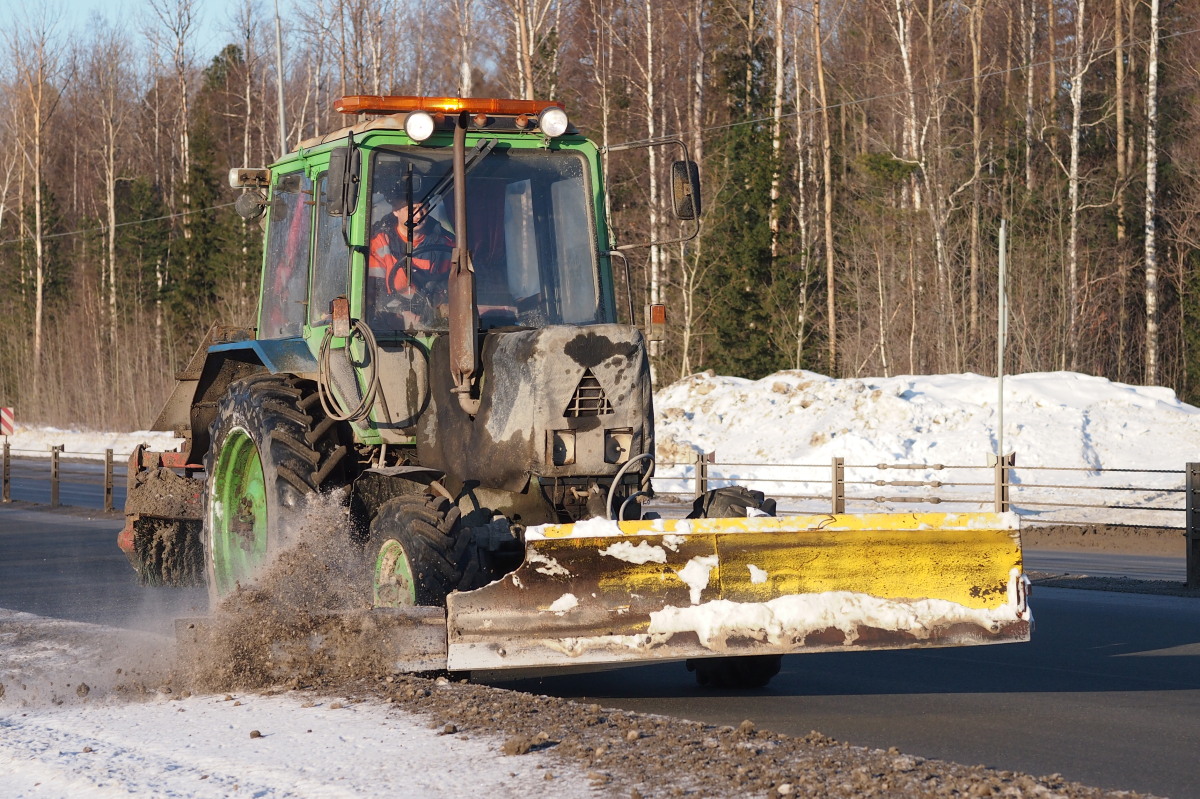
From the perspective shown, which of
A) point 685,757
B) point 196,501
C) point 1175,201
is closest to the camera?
point 685,757

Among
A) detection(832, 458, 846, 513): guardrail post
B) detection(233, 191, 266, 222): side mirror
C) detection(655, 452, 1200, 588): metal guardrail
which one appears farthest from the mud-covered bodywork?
detection(832, 458, 846, 513): guardrail post

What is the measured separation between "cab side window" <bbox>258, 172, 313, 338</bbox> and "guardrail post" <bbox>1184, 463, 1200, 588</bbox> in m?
8.77

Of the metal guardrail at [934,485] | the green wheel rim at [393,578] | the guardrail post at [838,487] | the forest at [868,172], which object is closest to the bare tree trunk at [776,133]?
the forest at [868,172]

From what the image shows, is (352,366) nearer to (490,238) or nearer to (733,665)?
(490,238)

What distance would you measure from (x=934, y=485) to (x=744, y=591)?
12377mm

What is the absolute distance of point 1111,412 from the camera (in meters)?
26.5

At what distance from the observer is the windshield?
333 inches

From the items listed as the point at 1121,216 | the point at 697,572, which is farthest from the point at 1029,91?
the point at 697,572

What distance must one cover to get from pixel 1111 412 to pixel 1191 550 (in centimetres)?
1284

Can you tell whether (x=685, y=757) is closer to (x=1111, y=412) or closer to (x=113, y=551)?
(x=113, y=551)

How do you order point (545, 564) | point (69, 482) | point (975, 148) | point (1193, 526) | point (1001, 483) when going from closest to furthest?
point (545, 564), point (1193, 526), point (1001, 483), point (69, 482), point (975, 148)

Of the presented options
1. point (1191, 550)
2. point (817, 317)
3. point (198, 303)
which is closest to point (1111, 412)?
point (1191, 550)

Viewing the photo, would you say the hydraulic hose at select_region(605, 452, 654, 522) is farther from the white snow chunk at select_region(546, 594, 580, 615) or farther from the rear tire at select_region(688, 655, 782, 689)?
the rear tire at select_region(688, 655, 782, 689)

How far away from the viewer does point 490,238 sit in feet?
28.4
